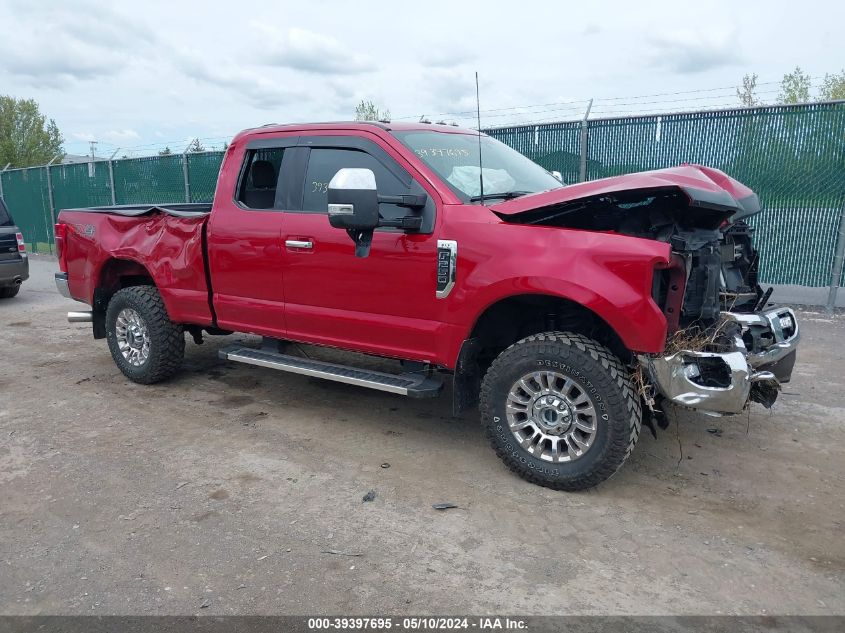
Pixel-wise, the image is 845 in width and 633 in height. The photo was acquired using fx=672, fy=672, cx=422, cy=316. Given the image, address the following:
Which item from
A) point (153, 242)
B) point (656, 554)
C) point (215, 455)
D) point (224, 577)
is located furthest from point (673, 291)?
point (153, 242)

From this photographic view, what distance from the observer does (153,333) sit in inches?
222

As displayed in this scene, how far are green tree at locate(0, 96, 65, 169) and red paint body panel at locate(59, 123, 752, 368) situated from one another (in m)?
36.9

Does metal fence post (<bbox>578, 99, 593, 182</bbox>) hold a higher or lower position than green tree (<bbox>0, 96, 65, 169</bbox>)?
lower

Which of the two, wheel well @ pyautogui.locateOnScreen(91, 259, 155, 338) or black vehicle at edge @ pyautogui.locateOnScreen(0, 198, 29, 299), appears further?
black vehicle at edge @ pyautogui.locateOnScreen(0, 198, 29, 299)

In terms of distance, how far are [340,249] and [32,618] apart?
259 cm

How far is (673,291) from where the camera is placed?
362cm

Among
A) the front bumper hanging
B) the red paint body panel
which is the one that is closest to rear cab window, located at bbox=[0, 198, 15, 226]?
the red paint body panel

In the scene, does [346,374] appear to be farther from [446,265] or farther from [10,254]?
[10,254]

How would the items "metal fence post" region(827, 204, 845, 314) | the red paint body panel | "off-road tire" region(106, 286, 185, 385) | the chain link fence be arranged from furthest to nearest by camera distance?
the chain link fence → "metal fence post" region(827, 204, 845, 314) → "off-road tire" region(106, 286, 185, 385) → the red paint body panel

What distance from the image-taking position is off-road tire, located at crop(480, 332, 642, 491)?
358 centimetres

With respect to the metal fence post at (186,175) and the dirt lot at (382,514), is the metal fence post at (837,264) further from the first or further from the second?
the metal fence post at (186,175)

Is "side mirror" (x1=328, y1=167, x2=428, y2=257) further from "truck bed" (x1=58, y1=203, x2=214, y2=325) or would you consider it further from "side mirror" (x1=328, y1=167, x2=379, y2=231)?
"truck bed" (x1=58, y1=203, x2=214, y2=325)

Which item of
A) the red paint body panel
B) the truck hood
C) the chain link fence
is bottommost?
the red paint body panel

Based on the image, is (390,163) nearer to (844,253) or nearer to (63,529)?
(63,529)
